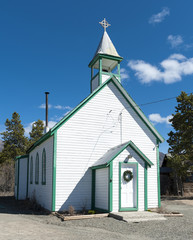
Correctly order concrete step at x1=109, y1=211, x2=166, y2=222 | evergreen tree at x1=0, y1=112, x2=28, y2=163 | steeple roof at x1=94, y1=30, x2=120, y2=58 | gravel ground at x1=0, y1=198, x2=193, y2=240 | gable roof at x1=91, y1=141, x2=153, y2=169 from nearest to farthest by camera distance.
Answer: gravel ground at x1=0, y1=198, x2=193, y2=240
concrete step at x1=109, y1=211, x2=166, y2=222
gable roof at x1=91, y1=141, x2=153, y2=169
steeple roof at x1=94, y1=30, x2=120, y2=58
evergreen tree at x1=0, y1=112, x2=28, y2=163

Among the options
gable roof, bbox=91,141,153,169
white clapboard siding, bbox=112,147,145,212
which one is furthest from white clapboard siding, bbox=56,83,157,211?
white clapboard siding, bbox=112,147,145,212

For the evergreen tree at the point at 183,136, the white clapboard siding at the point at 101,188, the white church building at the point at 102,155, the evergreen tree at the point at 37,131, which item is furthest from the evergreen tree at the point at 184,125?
the evergreen tree at the point at 37,131

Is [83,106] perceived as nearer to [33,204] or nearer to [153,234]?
[33,204]

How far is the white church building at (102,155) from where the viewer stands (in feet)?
47.1

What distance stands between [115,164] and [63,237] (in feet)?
19.0

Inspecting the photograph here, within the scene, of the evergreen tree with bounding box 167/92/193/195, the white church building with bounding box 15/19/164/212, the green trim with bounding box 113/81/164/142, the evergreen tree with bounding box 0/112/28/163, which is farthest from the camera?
the evergreen tree with bounding box 0/112/28/163

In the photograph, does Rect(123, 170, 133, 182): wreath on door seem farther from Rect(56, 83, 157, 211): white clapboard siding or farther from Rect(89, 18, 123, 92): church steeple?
Rect(89, 18, 123, 92): church steeple

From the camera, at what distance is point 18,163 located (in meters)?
24.5

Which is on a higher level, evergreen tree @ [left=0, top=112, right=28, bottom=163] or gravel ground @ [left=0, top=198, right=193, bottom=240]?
evergreen tree @ [left=0, top=112, right=28, bottom=163]

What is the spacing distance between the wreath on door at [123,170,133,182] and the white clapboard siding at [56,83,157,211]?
7.01ft

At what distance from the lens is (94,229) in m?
10.5

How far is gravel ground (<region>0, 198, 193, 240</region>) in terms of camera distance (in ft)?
30.3

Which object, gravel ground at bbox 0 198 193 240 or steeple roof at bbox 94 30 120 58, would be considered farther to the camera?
steeple roof at bbox 94 30 120 58

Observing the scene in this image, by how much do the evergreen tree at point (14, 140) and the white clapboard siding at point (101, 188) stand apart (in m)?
26.3
